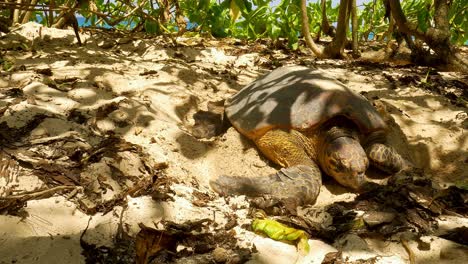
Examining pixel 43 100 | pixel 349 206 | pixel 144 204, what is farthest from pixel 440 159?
pixel 43 100

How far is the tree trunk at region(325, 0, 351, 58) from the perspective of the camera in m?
3.99

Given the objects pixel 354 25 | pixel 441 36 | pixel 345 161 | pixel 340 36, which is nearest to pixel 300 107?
pixel 345 161

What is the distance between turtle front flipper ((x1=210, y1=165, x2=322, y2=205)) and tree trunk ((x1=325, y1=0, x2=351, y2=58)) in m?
2.25

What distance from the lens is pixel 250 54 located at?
4.57m

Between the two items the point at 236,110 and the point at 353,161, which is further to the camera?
the point at 236,110

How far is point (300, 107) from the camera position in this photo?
9.30ft

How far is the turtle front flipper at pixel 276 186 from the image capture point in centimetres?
226

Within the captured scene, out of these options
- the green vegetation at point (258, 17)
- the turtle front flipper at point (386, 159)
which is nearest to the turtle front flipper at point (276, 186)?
the turtle front flipper at point (386, 159)

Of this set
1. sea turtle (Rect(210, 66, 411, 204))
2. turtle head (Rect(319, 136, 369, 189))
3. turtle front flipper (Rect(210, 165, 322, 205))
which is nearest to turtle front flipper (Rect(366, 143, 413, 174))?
sea turtle (Rect(210, 66, 411, 204))

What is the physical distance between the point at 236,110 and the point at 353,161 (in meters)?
1.04

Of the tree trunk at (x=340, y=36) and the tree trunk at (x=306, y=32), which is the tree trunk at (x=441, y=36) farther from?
the tree trunk at (x=306, y=32)

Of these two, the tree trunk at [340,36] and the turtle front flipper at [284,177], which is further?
the tree trunk at [340,36]

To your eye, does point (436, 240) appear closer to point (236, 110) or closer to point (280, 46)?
point (236, 110)

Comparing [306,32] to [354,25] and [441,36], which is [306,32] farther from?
[441,36]
